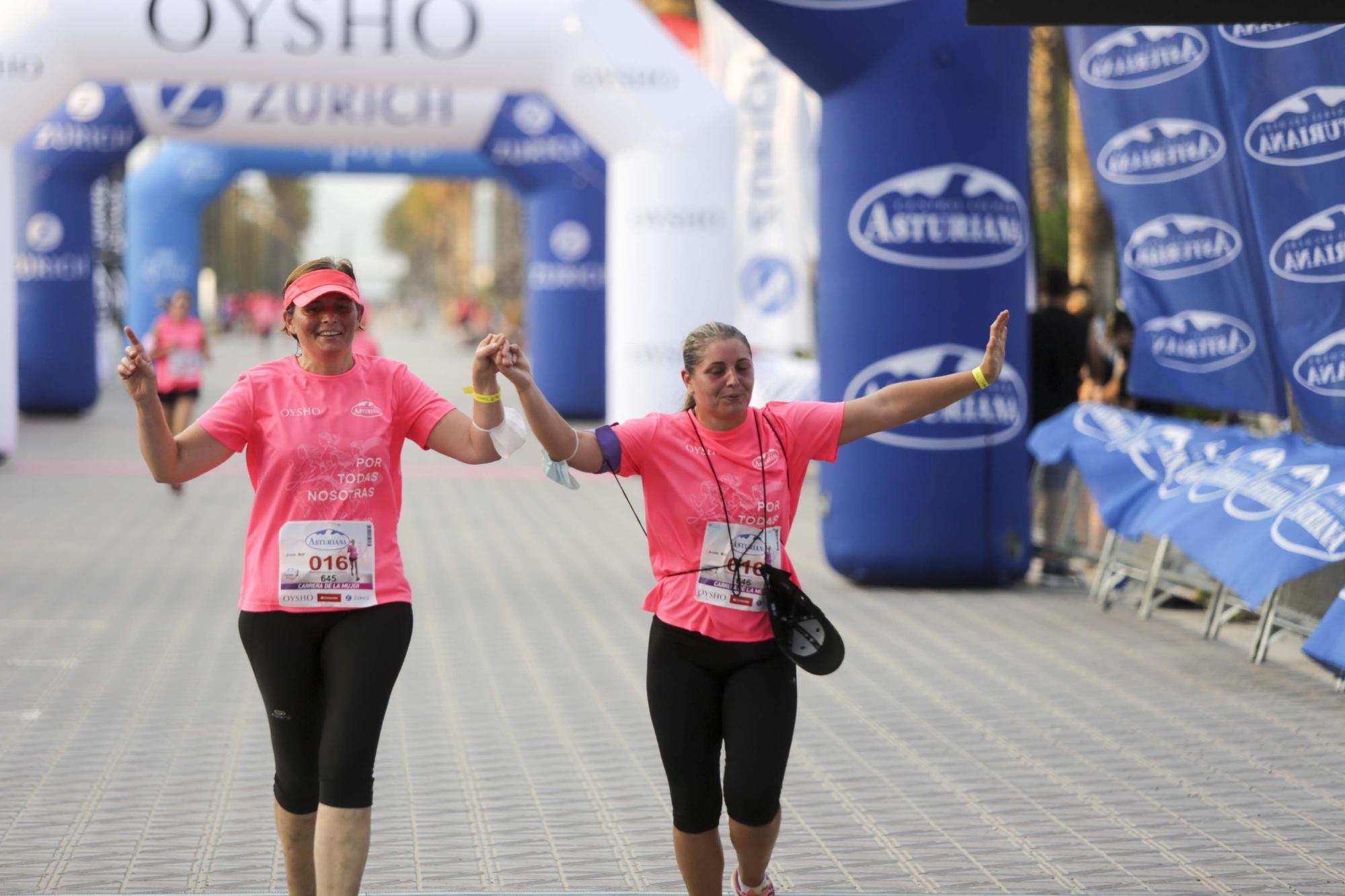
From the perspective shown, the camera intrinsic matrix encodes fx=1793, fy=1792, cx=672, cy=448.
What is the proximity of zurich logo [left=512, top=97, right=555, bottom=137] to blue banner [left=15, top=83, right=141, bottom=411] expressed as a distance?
4569 millimetres

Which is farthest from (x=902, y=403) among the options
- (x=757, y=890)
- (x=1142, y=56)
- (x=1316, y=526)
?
(x=1142, y=56)

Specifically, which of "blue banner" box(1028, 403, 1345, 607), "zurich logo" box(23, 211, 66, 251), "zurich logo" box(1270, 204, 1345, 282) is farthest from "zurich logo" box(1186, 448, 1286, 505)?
"zurich logo" box(23, 211, 66, 251)

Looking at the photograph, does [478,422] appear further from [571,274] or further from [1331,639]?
[571,274]

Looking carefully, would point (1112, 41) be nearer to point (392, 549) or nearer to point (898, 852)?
point (898, 852)

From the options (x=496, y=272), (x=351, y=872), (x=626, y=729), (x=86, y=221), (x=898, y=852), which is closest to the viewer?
(x=351, y=872)

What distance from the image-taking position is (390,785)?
20.0 feet

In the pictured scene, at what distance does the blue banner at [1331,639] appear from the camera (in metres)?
6.75

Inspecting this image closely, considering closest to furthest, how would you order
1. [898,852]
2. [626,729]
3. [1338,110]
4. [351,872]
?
1. [351,872]
2. [898,852]
3. [626,729]
4. [1338,110]

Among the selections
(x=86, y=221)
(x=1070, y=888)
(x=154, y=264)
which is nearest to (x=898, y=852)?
(x=1070, y=888)

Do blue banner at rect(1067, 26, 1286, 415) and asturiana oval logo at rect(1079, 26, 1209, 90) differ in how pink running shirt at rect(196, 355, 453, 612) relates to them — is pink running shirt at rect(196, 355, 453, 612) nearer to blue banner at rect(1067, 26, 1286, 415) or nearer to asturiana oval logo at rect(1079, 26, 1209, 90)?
blue banner at rect(1067, 26, 1286, 415)

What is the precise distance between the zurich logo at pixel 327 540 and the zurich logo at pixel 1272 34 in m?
5.33

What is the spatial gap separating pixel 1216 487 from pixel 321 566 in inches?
226

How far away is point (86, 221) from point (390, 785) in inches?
735

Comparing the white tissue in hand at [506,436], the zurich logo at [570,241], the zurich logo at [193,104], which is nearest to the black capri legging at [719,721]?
the white tissue in hand at [506,436]
